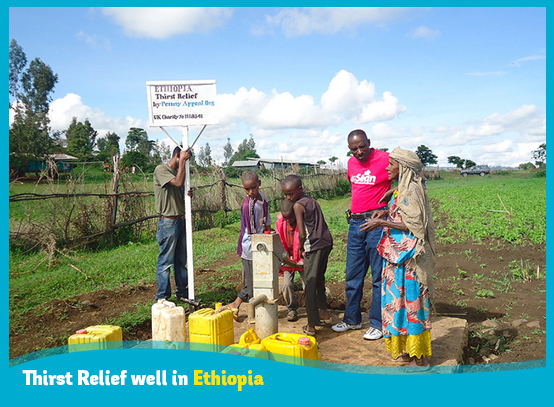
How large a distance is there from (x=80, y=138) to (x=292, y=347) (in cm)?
3910

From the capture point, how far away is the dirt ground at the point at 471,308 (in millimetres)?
4246

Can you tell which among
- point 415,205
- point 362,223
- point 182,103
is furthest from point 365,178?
point 182,103

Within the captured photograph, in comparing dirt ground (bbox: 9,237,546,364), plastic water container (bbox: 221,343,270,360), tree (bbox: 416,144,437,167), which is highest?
tree (bbox: 416,144,437,167)

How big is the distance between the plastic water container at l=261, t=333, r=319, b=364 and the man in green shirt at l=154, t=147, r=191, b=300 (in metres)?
2.11

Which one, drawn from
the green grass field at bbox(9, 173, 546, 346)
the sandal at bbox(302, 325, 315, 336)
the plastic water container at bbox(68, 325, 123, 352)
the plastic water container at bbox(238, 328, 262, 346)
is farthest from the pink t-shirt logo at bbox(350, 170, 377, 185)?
the green grass field at bbox(9, 173, 546, 346)

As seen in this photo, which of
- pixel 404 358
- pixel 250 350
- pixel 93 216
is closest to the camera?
pixel 250 350

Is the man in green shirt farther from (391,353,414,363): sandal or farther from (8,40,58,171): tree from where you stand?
(8,40,58,171): tree

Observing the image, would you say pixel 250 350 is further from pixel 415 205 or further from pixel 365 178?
pixel 365 178

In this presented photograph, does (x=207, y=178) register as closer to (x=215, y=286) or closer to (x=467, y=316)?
(x=215, y=286)

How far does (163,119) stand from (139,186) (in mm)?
5736

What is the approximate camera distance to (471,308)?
5.32 meters

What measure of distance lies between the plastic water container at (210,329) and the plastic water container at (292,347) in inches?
16.7

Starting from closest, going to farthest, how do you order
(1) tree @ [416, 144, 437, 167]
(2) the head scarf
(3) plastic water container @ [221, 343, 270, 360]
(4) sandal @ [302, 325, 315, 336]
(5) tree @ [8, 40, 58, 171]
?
(3) plastic water container @ [221, 343, 270, 360]
(2) the head scarf
(4) sandal @ [302, 325, 315, 336]
(5) tree @ [8, 40, 58, 171]
(1) tree @ [416, 144, 437, 167]

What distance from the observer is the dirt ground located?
4.25 m
